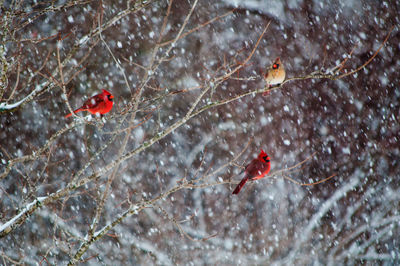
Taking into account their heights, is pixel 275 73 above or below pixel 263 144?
above

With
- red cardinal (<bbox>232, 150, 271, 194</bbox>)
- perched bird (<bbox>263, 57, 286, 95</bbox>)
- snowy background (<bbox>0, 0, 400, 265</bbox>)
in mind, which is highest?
perched bird (<bbox>263, 57, 286, 95</bbox>)

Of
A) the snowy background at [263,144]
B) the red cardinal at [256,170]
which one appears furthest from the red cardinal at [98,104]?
the snowy background at [263,144]

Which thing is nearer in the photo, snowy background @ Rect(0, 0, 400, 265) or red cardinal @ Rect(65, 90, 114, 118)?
red cardinal @ Rect(65, 90, 114, 118)

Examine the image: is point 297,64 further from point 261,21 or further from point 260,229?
point 260,229

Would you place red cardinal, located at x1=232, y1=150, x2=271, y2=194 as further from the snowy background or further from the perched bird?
the snowy background

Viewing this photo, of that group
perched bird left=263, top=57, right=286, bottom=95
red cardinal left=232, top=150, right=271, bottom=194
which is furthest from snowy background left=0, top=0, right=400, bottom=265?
red cardinal left=232, top=150, right=271, bottom=194

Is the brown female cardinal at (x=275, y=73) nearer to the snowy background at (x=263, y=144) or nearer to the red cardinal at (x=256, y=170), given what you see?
the red cardinal at (x=256, y=170)

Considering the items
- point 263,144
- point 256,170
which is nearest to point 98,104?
point 256,170

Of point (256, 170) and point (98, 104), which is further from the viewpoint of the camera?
point (256, 170)

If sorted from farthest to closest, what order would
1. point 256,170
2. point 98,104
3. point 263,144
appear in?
point 263,144 → point 256,170 → point 98,104

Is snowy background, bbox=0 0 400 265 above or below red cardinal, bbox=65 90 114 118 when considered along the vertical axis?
below

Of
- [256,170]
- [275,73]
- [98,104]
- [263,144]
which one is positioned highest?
[98,104]

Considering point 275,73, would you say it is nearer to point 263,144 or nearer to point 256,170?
point 256,170
